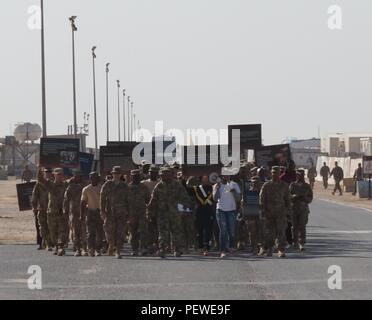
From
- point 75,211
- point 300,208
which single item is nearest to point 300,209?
point 300,208

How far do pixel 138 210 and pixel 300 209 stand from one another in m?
3.39

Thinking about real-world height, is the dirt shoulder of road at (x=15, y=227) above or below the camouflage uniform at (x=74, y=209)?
below

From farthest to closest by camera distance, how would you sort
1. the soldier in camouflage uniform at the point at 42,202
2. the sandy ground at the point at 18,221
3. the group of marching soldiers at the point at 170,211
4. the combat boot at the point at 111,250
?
the sandy ground at the point at 18,221
the soldier in camouflage uniform at the point at 42,202
the combat boot at the point at 111,250
the group of marching soldiers at the point at 170,211

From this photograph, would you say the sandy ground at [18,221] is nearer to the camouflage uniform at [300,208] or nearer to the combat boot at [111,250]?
the combat boot at [111,250]

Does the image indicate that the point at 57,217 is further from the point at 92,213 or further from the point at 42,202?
the point at 92,213

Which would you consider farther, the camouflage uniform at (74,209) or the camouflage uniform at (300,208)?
the camouflage uniform at (300,208)

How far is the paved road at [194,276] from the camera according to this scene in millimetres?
14562

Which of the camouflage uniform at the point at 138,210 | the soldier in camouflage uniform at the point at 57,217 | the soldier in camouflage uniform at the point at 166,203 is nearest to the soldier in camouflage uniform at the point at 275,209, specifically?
the soldier in camouflage uniform at the point at 166,203

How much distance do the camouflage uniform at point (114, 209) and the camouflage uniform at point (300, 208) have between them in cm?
351

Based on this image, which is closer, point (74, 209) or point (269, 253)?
point (269, 253)

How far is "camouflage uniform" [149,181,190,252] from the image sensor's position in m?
20.6

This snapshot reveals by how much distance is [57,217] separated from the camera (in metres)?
21.9

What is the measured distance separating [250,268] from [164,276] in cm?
188

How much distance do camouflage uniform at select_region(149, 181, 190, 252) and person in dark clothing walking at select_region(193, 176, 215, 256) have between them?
2.73 ft
